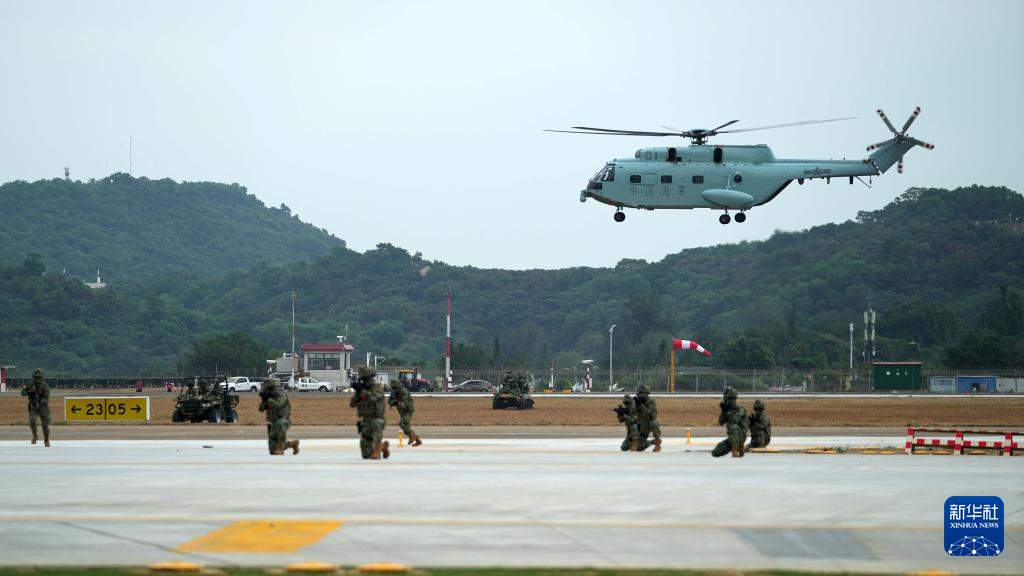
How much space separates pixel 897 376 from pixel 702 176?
5242 centimetres

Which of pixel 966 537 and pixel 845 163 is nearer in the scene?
pixel 966 537

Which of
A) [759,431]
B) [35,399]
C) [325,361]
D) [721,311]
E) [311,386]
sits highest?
[721,311]

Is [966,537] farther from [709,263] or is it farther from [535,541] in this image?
[709,263]

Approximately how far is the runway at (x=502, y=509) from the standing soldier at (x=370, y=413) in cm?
54

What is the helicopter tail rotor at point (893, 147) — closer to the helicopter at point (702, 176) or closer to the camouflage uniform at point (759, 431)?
the helicopter at point (702, 176)

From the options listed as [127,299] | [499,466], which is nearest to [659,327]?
[127,299]

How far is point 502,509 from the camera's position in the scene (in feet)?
54.2

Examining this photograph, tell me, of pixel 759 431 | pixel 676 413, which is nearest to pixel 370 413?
pixel 759 431

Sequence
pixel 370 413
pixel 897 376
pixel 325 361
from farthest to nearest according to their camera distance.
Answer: pixel 325 361
pixel 897 376
pixel 370 413

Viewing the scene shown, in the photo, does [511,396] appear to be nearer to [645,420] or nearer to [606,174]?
[606,174]

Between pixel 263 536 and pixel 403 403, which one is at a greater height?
pixel 403 403

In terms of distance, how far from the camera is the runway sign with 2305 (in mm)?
41156

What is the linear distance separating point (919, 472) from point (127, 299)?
164159mm

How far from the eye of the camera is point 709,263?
163250mm
